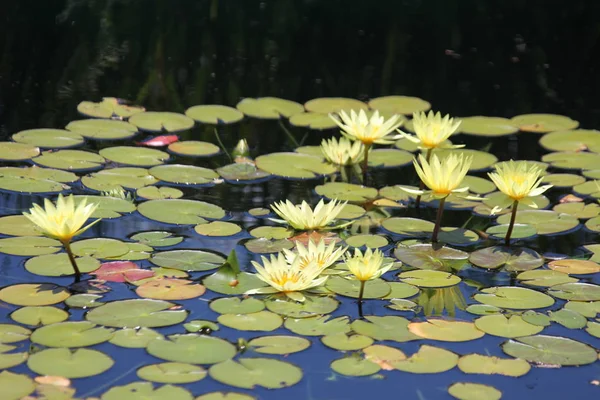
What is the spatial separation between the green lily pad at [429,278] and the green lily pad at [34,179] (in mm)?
1322

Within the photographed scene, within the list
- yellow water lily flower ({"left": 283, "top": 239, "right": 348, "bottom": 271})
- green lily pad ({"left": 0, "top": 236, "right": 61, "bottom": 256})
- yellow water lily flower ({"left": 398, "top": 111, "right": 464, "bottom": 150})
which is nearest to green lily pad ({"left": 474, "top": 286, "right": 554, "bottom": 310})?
yellow water lily flower ({"left": 283, "top": 239, "right": 348, "bottom": 271})

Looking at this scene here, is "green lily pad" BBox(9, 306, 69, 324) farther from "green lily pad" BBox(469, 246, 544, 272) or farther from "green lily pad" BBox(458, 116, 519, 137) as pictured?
"green lily pad" BBox(458, 116, 519, 137)

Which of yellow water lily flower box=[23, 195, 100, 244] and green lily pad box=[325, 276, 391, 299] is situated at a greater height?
yellow water lily flower box=[23, 195, 100, 244]

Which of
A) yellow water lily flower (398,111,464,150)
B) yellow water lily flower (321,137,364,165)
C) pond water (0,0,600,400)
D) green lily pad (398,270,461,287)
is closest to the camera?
pond water (0,0,600,400)

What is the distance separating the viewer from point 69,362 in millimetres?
2297

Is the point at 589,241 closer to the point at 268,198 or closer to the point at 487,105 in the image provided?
the point at 268,198

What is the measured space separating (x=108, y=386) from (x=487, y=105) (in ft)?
9.16

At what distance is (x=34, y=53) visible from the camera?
4820mm

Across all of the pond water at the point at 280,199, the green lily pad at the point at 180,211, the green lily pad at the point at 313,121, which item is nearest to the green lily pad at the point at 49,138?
the pond water at the point at 280,199

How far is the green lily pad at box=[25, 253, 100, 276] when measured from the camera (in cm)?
277

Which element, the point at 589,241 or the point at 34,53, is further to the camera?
the point at 34,53

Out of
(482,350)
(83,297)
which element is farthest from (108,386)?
(482,350)

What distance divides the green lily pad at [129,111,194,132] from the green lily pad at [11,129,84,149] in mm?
290

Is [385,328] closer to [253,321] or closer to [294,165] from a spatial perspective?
[253,321]
